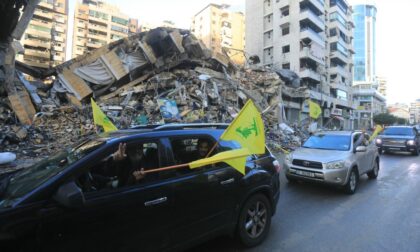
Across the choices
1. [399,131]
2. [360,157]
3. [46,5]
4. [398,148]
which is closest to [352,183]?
[360,157]

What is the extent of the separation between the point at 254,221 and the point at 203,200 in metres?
1.09

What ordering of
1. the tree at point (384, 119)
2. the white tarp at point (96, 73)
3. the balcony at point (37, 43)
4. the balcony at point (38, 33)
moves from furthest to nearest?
the tree at point (384, 119)
the balcony at point (38, 33)
the balcony at point (37, 43)
the white tarp at point (96, 73)

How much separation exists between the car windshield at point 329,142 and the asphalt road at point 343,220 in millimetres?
1101

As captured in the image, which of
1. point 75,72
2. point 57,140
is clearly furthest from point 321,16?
point 57,140

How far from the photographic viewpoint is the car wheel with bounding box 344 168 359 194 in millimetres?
6332

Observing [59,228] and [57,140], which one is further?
[57,140]

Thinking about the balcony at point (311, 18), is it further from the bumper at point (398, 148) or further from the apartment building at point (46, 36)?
the apartment building at point (46, 36)

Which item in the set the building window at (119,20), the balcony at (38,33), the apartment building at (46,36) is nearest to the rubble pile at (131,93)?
the apartment building at (46,36)

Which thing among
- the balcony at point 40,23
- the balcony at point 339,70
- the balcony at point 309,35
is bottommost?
the balcony at point 339,70

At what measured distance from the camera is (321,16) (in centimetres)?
4888

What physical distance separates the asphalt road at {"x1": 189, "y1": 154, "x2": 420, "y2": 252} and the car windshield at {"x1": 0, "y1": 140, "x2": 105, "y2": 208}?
2.00m

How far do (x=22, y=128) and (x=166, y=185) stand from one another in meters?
11.7

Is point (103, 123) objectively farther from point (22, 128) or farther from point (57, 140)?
point (22, 128)

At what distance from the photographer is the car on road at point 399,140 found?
45.2 ft
